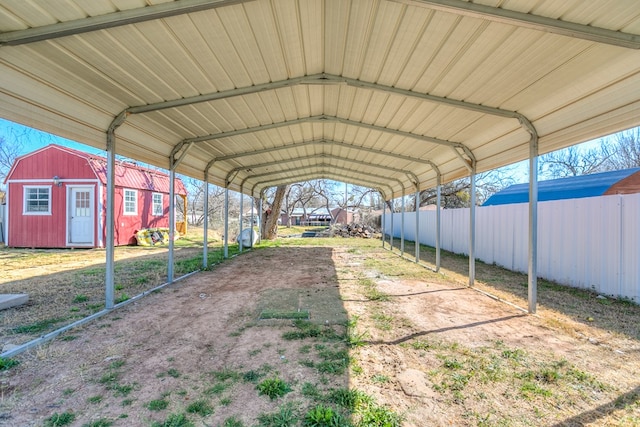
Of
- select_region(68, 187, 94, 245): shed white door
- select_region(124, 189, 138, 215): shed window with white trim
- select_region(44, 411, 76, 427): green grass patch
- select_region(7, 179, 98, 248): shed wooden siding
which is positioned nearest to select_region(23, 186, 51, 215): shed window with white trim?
select_region(7, 179, 98, 248): shed wooden siding

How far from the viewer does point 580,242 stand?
5551 mm

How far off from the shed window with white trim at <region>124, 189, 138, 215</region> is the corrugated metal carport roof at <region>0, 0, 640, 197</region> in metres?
8.87

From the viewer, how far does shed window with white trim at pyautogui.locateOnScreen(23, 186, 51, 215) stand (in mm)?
11734

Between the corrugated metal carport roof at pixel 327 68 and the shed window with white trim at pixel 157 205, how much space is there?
10.4 m

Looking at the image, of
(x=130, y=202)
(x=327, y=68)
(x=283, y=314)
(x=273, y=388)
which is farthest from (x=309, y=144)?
(x=130, y=202)

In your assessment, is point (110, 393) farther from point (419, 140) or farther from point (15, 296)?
point (419, 140)

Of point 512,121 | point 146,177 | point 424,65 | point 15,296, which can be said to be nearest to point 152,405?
point 15,296

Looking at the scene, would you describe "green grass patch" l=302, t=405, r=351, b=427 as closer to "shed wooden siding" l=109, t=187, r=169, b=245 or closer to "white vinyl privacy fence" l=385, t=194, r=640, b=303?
"white vinyl privacy fence" l=385, t=194, r=640, b=303

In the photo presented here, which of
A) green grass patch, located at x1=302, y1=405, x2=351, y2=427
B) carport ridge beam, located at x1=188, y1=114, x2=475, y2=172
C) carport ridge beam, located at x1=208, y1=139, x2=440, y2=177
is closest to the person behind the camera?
green grass patch, located at x1=302, y1=405, x2=351, y2=427

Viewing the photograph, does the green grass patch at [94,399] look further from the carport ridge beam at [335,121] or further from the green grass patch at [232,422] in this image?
the carport ridge beam at [335,121]

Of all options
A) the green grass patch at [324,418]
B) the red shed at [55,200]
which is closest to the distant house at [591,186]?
the green grass patch at [324,418]

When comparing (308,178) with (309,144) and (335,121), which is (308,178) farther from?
(335,121)

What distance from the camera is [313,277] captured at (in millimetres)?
6859

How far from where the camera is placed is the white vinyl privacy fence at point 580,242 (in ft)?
15.2
